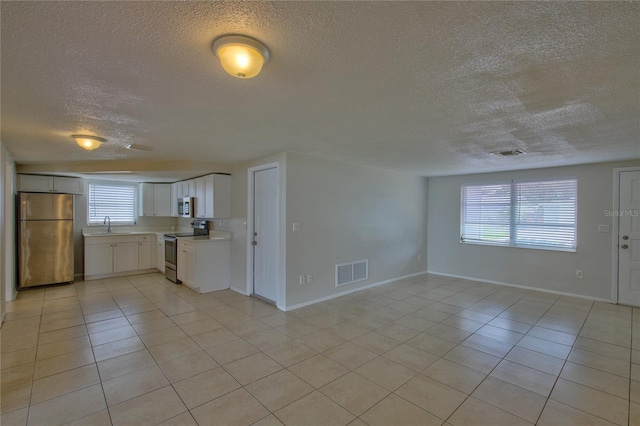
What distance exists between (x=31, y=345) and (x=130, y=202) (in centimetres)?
459

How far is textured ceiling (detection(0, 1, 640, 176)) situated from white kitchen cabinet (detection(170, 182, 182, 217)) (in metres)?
3.20

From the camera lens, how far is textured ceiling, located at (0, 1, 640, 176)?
51.3 inches

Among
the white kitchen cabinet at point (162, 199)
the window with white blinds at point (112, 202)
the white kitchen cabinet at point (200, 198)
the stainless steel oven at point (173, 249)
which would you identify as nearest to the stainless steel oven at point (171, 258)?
the stainless steel oven at point (173, 249)

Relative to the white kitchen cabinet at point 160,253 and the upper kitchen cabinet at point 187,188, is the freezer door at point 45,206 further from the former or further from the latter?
the upper kitchen cabinet at point 187,188

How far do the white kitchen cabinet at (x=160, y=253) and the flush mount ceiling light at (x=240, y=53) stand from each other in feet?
19.1

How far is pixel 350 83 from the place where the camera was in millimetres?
1972

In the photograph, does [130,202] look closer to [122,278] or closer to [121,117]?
[122,278]

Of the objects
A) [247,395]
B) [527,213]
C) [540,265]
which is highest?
[527,213]

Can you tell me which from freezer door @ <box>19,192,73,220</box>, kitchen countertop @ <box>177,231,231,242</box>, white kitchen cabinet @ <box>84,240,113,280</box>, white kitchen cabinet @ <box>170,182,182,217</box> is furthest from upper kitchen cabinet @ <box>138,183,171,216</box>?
kitchen countertop @ <box>177,231,231,242</box>

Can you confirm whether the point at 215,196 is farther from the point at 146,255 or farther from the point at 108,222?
the point at 108,222

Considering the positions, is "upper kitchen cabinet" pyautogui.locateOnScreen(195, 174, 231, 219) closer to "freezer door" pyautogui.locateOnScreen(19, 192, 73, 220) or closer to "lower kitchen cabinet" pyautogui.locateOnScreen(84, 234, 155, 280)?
"lower kitchen cabinet" pyautogui.locateOnScreen(84, 234, 155, 280)

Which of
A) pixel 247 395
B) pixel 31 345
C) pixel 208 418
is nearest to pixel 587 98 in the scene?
pixel 247 395

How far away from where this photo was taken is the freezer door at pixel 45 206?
5090 mm

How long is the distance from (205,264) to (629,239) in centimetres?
682
